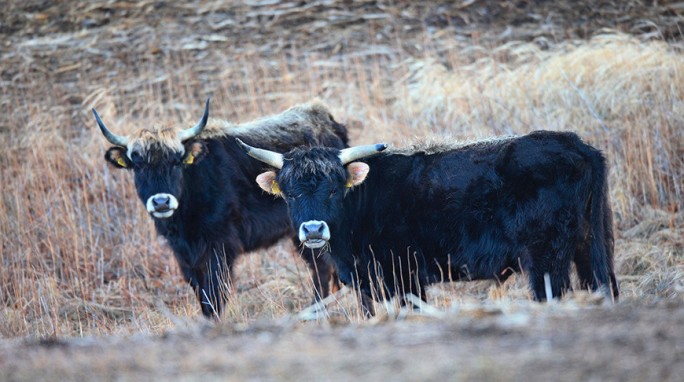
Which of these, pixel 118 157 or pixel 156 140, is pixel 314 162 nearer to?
pixel 156 140

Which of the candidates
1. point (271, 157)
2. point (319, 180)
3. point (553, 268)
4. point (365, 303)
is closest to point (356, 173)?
point (319, 180)

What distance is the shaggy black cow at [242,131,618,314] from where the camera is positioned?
708 cm

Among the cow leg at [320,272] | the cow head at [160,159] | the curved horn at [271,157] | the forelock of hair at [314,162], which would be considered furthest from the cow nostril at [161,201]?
the cow leg at [320,272]

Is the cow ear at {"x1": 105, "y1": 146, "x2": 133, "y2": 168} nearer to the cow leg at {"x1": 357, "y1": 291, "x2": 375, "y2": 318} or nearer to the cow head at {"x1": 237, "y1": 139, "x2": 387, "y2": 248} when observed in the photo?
the cow head at {"x1": 237, "y1": 139, "x2": 387, "y2": 248}

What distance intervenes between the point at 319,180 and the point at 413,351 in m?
3.97

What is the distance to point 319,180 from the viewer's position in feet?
25.2

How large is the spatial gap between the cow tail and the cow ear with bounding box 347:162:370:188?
1997 mm

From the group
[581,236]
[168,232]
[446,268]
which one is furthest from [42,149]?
[581,236]

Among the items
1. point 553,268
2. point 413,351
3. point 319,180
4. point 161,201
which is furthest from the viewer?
point 161,201

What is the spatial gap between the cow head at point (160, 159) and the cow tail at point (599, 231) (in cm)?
425

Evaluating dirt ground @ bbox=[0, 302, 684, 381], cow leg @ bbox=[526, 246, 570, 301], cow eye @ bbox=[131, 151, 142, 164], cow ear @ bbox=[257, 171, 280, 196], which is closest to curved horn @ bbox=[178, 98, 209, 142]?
cow eye @ bbox=[131, 151, 142, 164]

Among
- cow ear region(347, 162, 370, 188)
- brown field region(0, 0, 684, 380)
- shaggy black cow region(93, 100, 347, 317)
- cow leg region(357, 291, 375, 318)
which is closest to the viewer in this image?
brown field region(0, 0, 684, 380)

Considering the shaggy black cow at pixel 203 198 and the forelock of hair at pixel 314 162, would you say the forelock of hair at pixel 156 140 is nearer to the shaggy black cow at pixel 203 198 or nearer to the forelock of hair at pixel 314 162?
the shaggy black cow at pixel 203 198

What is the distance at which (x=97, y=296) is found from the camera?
10727 millimetres
